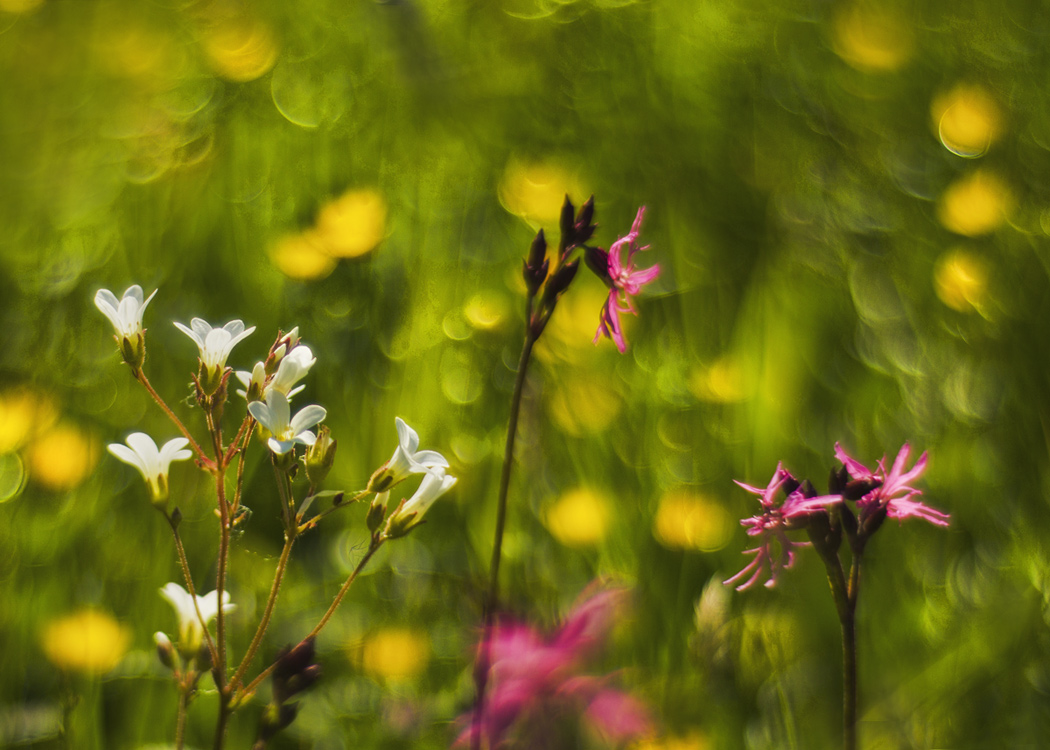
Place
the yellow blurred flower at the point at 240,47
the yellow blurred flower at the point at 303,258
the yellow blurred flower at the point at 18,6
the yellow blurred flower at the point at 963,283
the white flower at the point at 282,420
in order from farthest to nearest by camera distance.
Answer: the yellow blurred flower at the point at 18,6, the yellow blurred flower at the point at 240,47, the yellow blurred flower at the point at 303,258, the yellow blurred flower at the point at 963,283, the white flower at the point at 282,420

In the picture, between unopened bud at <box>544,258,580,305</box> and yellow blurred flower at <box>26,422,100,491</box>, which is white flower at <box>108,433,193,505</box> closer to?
unopened bud at <box>544,258,580,305</box>

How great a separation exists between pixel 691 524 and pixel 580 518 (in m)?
0.17

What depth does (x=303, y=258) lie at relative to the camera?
5.94 feet

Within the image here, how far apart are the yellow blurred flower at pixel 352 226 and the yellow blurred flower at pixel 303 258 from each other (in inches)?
0.7

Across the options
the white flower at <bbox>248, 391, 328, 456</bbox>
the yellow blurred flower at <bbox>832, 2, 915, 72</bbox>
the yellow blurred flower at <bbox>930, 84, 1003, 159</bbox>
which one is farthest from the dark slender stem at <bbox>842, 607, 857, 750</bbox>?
the yellow blurred flower at <bbox>832, 2, 915, 72</bbox>

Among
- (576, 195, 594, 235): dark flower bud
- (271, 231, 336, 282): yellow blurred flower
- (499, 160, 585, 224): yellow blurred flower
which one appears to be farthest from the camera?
(499, 160, 585, 224): yellow blurred flower

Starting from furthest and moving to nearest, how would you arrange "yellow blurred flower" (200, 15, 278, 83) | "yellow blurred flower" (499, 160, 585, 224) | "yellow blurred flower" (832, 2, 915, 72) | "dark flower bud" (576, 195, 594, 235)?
"yellow blurred flower" (200, 15, 278, 83) → "yellow blurred flower" (832, 2, 915, 72) → "yellow blurred flower" (499, 160, 585, 224) → "dark flower bud" (576, 195, 594, 235)

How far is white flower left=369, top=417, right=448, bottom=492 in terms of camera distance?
2.41 feet

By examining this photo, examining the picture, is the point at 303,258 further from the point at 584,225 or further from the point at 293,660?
the point at 293,660

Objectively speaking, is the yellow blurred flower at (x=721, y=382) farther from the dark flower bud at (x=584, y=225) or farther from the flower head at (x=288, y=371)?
the flower head at (x=288, y=371)

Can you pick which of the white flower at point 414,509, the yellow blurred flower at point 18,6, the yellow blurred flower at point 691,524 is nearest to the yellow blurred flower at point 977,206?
the yellow blurred flower at point 691,524

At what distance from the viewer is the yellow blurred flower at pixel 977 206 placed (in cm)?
183

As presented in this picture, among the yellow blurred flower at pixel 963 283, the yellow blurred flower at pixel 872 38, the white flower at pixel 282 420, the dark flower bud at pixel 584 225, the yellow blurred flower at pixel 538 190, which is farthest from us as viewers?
the yellow blurred flower at pixel 872 38

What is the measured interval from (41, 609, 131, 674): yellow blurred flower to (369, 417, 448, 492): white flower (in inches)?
21.4
